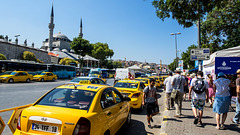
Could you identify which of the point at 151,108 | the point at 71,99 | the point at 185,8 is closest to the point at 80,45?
the point at 185,8

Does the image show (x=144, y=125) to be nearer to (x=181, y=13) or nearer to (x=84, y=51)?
(x=181, y=13)

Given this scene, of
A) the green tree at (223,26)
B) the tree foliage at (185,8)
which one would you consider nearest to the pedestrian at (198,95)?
the tree foliage at (185,8)

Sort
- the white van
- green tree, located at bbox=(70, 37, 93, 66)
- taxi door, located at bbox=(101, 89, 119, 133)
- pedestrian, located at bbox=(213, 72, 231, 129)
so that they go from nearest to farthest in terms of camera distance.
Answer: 1. taxi door, located at bbox=(101, 89, 119, 133)
2. pedestrian, located at bbox=(213, 72, 231, 129)
3. the white van
4. green tree, located at bbox=(70, 37, 93, 66)

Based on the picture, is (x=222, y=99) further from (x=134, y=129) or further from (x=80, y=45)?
(x=80, y=45)

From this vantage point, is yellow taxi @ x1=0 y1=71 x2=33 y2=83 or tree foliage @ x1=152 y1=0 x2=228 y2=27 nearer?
tree foliage @ x1=152 y1=0 x2=228 y2=27

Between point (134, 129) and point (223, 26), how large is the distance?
14.9m

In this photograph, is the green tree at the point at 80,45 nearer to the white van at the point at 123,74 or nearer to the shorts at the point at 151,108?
the white van at the point at 123,74

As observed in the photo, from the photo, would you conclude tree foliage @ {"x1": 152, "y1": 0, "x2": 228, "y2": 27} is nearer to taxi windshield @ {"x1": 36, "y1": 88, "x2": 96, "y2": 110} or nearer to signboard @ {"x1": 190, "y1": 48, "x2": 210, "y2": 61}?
signboard @ {"x1": 190, "y1": 48, "x2": 210, "y2": 61}

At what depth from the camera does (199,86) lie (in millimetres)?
5328

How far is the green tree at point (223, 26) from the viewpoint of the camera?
14.5 meters

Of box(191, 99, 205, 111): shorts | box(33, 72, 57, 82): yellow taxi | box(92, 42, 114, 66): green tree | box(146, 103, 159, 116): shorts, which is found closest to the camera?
box(191, 99, 205, 111): shorts

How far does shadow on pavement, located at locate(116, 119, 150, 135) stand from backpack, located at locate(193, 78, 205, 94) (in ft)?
6.94

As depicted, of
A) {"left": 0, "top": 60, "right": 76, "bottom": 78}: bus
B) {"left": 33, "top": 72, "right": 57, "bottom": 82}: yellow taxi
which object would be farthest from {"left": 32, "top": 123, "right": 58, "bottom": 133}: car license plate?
{"left": 0, "top": 60, "right": 76, "bottom": 78}: bus

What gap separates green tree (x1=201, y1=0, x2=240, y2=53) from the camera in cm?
1450
